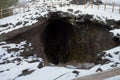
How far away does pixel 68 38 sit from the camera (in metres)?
31.5

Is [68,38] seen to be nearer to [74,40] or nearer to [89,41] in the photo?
[74,40]

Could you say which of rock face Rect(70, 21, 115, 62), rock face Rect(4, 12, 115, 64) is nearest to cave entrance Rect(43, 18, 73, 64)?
rock face Rect(4, 12, 115, 64)

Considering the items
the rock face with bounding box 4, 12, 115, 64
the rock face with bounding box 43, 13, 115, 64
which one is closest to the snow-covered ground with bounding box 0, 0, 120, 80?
the rock face with bounding box 4, 12, 115, 64

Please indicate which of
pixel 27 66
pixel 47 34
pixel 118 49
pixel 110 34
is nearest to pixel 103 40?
pixel 110 34

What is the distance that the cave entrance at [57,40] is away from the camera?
102ft

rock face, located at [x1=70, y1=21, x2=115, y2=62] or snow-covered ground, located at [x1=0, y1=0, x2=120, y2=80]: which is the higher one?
snow-covered ground, located at [x1=0, y1=0, x2=120, y2=80]

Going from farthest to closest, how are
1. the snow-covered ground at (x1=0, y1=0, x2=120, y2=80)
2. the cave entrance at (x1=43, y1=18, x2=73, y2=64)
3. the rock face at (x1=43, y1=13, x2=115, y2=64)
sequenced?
the cave entrance at (x1=43, y1=18, x2=73, y2=64)
the rock face at (x1=43, y1=13, x2=115, y2=64)
the snow-covered ground at (x1=0, y1=0, x2=120, y2=80)

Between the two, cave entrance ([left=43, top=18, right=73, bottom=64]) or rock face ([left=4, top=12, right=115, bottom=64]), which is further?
cave entrance ([left=43, top=18, right=73, bottom=64])

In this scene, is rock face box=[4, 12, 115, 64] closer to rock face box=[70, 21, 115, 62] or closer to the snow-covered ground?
rock face box=[70, 21, 115, 62]

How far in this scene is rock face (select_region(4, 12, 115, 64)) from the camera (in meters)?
26.4

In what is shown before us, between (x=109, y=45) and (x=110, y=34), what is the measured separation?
1.06 meters

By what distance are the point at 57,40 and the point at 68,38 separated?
2230 millimetres

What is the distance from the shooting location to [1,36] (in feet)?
79.8

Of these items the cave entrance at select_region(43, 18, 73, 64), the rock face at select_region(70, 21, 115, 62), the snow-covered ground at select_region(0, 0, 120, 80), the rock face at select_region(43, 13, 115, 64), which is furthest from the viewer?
the cave entrance at select_region(43, 18, 73, 64)
